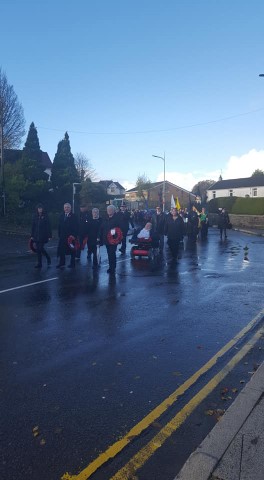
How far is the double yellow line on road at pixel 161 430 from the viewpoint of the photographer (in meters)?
2.80

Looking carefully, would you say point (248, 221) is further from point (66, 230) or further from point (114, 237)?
point (114, 237)

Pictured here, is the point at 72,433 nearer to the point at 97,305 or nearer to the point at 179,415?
the point at 179,415

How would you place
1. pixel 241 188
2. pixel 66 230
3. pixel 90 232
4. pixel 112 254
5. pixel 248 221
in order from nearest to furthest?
pixel 112 254 < pixel 66 230 < pixel 90 232 < pixel 248 221 < pixel 241 188

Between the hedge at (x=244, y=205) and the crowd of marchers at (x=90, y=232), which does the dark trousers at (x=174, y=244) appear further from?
the hedge at (x=244, y=205)

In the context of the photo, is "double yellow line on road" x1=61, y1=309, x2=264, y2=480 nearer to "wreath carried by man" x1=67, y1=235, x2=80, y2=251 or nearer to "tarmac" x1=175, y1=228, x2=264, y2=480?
"tarmac" x1=175, y1=228, x2=264, y2=480

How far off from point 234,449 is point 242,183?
263ft

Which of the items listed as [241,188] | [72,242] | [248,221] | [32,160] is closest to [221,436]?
[72,242]

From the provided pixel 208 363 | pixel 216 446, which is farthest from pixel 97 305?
pixel 216 446

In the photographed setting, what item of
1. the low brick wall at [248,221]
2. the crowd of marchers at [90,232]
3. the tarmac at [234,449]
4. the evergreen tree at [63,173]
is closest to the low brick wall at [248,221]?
the low brick wall at [248,221]

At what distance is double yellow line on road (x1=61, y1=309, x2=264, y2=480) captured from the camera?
9.20 feet

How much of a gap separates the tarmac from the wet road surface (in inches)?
6.7

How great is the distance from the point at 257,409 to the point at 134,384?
50.9 inches

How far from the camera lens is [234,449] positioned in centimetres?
A: 297

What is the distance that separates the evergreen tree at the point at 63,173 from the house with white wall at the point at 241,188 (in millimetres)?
41300
